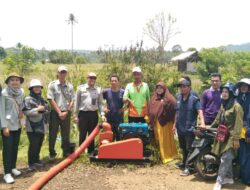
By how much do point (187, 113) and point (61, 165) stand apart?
2.43m

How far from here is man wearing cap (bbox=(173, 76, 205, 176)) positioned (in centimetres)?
639

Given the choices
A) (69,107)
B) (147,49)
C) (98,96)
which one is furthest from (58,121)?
(147,49)

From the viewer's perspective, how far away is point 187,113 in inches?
253

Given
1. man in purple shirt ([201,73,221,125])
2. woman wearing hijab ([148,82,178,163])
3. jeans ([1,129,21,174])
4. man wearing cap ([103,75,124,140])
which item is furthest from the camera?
man wearing cap ([103,75,124,140])

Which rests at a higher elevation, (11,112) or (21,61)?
(21,61)

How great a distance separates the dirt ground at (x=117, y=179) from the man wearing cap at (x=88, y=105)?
820 mm

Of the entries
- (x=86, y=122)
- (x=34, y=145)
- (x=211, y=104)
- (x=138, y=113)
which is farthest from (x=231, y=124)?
(x=34, y=145)

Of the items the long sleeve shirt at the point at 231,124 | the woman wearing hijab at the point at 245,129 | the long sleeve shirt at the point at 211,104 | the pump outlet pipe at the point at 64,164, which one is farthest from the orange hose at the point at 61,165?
the woman wearing hijab at the point at 245,129

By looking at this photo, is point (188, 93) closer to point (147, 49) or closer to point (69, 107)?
point (69, 107)

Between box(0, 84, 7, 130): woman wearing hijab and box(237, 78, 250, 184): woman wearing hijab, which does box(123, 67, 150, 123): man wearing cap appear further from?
box(0, 84, 7, 130): woman wearing hijab

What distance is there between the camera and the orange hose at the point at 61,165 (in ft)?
18.7

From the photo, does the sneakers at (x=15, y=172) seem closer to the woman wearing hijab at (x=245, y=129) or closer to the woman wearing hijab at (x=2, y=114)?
the woman wearing hijab at (x=2, y=114)

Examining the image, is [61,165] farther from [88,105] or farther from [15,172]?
[88,105]

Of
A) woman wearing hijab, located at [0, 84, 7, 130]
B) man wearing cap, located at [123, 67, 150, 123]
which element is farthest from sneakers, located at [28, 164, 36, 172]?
man wearing cap, located at [123, 67, 150, 123]
